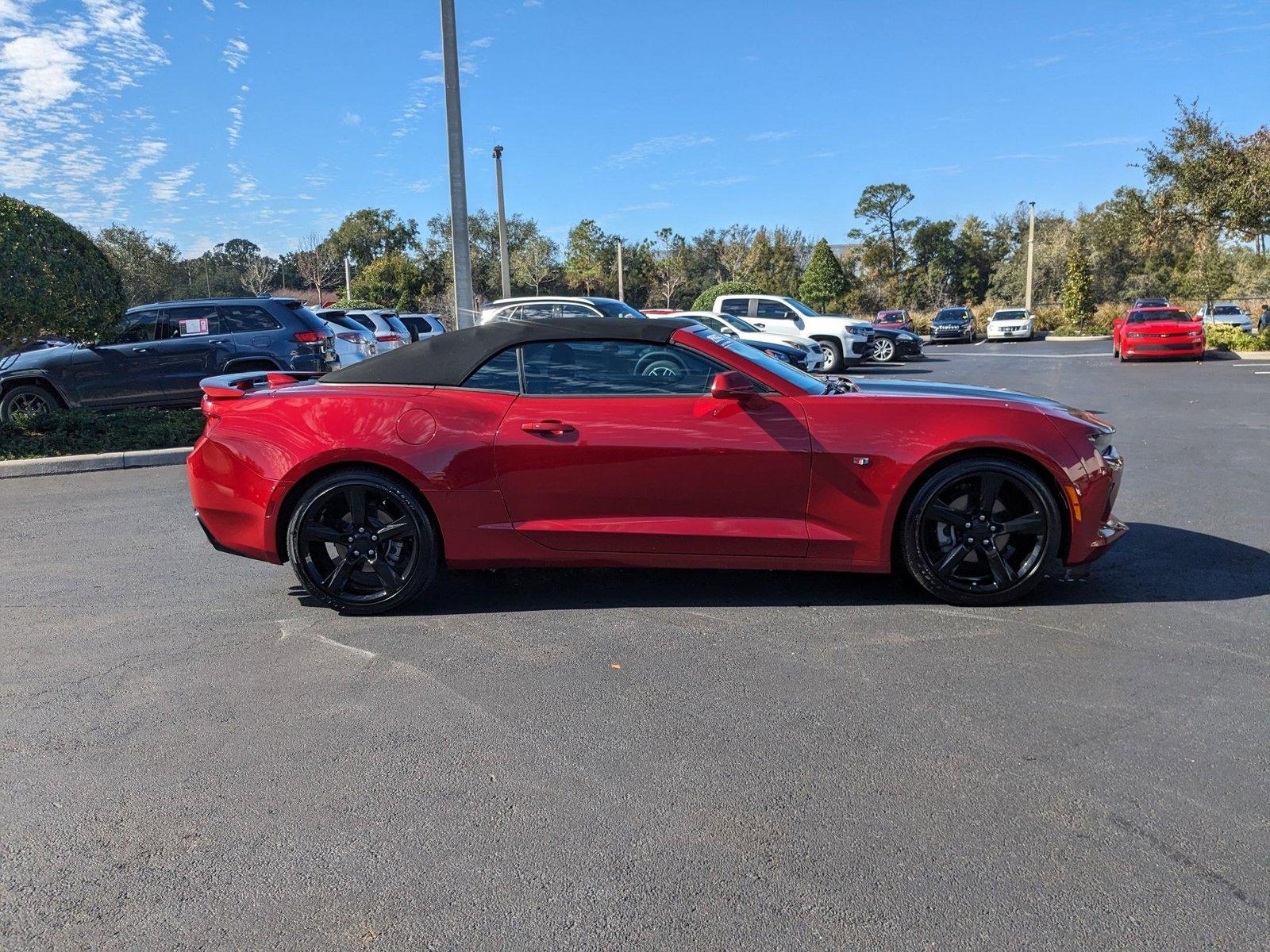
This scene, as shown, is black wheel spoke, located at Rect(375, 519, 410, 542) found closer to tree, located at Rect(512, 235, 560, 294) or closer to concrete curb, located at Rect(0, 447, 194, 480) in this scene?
concrete curb, located at Rect(0, 447, 194, 480)

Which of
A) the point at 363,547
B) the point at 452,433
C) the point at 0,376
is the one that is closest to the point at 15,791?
the point at 363,547

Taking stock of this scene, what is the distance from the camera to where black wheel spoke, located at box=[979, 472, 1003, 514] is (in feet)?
15.0

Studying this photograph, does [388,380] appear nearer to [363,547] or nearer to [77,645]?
[363,547]

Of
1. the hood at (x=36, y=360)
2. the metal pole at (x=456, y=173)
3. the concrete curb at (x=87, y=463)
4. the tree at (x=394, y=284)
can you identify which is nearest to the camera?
the concrete curb at (x=87, y=463)

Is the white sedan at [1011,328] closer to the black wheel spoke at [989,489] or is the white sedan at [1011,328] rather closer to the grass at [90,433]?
the grass at [90,433]

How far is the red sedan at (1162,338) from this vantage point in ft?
74.5

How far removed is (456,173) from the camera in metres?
14.0

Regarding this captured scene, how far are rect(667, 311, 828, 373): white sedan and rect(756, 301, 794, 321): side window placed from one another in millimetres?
736

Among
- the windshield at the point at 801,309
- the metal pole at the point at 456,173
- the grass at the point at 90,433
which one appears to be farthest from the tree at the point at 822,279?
the grass at the point at 90,433

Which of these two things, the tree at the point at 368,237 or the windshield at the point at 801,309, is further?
the tree at the point at 368,237

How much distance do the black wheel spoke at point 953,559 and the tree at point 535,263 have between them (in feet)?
160

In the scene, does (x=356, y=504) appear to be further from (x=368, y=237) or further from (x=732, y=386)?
(x=368, y=237)

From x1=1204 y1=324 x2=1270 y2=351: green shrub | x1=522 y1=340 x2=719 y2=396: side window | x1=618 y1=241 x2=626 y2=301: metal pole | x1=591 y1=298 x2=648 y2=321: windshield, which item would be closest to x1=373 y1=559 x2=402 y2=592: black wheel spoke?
x1=522 y1=340 x2=719 y2=396: side window

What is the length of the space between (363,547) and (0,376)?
9128 mm
